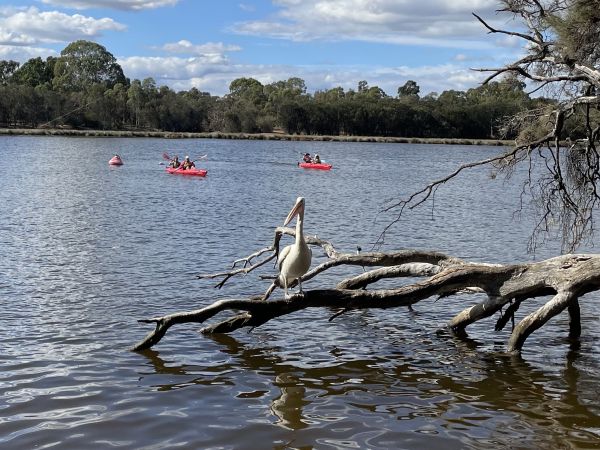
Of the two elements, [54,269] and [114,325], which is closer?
[114,325]

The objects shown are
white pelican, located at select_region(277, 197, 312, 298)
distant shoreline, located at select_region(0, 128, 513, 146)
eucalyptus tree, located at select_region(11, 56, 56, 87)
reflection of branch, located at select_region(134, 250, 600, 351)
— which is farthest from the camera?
eucalyptus tree, located at select_region(11, 56, 56, 87)

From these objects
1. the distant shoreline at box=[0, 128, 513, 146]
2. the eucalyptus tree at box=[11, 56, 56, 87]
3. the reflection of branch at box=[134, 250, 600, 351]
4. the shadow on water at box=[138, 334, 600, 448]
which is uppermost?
the eucalyptus tree at box=[11, 56, 56, 87]

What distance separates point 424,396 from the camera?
30.3 feet

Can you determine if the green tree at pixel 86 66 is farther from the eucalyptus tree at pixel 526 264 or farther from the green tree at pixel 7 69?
the eucalyptus tree at pixel 526 264

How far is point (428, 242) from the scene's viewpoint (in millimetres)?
21922

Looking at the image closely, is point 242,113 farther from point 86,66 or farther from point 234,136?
point 86,66

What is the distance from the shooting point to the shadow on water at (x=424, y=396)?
26.6 feet

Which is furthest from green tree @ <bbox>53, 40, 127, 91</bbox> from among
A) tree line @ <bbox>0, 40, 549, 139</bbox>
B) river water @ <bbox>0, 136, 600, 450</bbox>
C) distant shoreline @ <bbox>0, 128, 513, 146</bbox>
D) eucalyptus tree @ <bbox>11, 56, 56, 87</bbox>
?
river water @ <bbox>0, 136, 600, 450</bbox>

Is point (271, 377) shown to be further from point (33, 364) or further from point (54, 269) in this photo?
point (54, 269)

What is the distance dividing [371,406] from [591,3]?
6637mm

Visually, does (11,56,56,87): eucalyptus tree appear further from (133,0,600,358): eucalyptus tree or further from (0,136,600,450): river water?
(133,0,600,358): eucalyptus tree

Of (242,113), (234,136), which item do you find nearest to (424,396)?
(234,136)

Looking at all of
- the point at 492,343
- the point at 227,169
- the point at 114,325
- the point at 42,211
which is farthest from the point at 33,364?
the point at 227,169

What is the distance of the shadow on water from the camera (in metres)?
8.11
